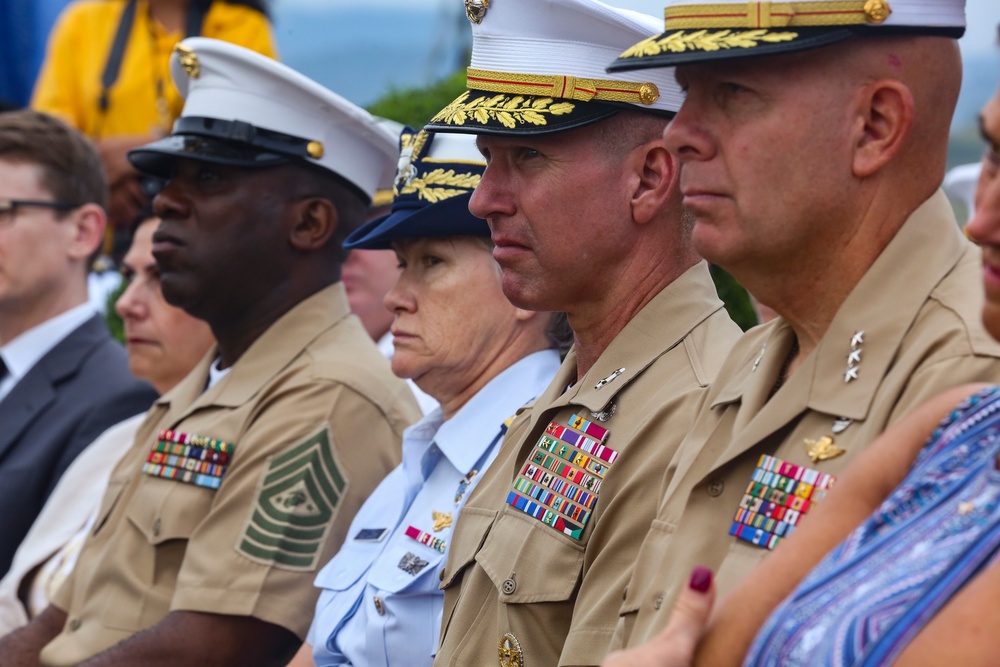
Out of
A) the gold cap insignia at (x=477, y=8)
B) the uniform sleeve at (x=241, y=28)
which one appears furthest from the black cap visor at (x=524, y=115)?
the uniform sleeve at (x=241, y=28)

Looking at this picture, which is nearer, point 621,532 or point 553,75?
point 621,532

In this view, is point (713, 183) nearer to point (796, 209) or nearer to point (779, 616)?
point (796, 209)

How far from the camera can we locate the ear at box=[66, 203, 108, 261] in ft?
20.2

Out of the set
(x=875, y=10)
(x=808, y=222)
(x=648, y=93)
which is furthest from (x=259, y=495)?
(x=875, y=10)

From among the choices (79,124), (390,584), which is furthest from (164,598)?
(79,124)

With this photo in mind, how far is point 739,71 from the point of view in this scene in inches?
91.7

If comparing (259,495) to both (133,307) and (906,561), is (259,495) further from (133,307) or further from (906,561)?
(906,561)

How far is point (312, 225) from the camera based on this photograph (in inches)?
180

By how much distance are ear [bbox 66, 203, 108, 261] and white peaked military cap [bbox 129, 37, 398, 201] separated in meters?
1.64

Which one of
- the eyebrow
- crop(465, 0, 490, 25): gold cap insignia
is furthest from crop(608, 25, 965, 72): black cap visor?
crop(465, 0, 490, 25): gold cap insignia

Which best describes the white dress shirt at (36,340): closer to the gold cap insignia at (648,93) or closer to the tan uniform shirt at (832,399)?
the gold cap insignia at (648,93)

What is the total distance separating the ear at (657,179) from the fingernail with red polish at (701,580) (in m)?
1.28

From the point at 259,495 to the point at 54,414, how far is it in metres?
1.82

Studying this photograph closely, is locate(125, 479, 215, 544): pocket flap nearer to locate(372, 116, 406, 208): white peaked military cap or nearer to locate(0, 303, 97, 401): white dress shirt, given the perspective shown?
locate(372, 116, 406, 208): white peaked military cap
